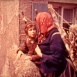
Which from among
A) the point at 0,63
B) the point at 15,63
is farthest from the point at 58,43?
the point at 0,63

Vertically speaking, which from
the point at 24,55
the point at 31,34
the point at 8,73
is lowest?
the point at 8,73

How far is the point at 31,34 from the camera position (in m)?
2.19

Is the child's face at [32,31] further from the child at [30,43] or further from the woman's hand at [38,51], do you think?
the woman's hand at [38,51]

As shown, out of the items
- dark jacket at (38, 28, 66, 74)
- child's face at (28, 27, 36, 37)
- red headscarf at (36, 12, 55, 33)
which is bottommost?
dark jacket at (38, 28, 66, 74)

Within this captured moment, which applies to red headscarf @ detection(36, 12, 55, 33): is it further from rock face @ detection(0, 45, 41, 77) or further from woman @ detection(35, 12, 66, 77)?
rock face @ detection(0, 45, 41, 77)

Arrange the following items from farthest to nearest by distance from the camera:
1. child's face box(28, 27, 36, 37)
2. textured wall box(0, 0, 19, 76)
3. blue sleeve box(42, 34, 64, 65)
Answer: textured wall box(0, 0, 19, 76) < child's face box(28, 27, 36, 37) < blue sleeve box(42, 34, 64, 65)

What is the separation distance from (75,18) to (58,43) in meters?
0.98

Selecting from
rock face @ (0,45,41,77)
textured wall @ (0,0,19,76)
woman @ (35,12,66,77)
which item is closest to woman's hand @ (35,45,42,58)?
woman @ (35,12,66,77)

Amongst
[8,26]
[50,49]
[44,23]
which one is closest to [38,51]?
[50,49]

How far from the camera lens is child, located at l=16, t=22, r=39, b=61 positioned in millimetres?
2184

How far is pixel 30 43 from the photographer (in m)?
2.26

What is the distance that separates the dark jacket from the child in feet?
0.33

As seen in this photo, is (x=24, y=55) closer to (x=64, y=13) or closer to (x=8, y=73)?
(x=8, y=73)

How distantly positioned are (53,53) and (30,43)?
26 cm
